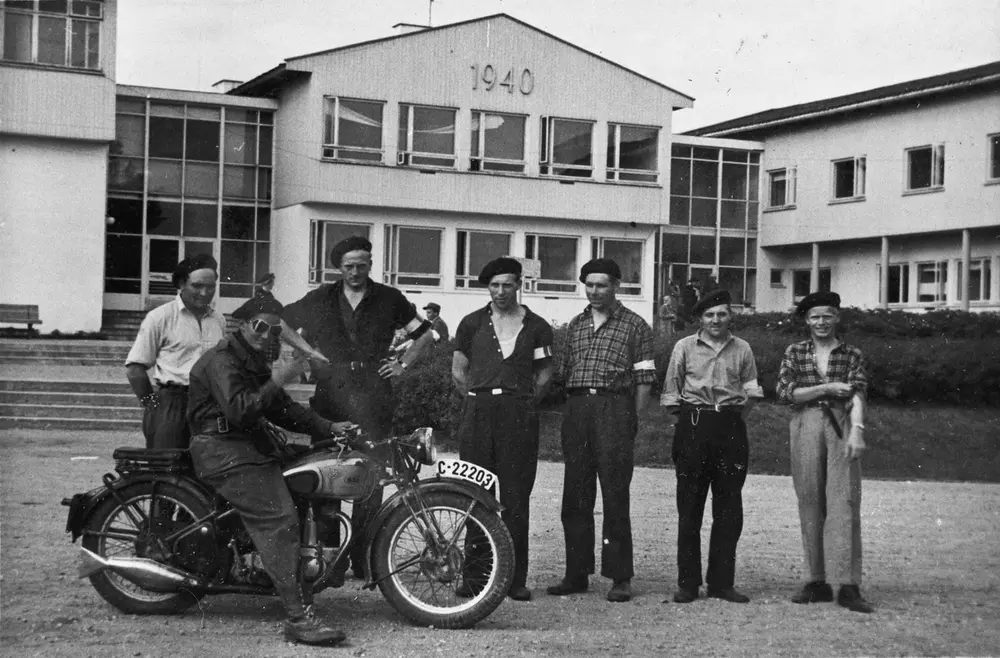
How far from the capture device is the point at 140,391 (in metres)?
7.95

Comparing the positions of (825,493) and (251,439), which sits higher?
Answer: (251,439)

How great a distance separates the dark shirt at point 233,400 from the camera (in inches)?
266

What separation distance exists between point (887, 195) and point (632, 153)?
771 cm

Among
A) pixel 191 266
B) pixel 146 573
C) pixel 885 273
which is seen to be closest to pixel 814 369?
pixel 191 266

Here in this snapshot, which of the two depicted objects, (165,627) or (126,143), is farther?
(126,143)

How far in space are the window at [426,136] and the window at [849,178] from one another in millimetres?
12712

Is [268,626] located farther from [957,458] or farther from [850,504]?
[957,458]

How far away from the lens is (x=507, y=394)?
8.08m

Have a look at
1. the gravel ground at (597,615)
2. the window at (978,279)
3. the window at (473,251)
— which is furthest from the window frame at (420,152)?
the gravel ground at (597,615)

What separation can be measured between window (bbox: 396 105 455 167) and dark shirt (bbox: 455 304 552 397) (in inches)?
1119

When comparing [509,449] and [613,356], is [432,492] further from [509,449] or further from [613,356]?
[613,356]

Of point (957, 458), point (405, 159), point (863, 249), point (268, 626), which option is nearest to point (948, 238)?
point (863, 249)

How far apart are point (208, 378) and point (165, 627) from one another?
1292 mm

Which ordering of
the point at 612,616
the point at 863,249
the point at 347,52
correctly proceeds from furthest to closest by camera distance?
the point at 863,249
the point at 347,52
the point at 612,616
